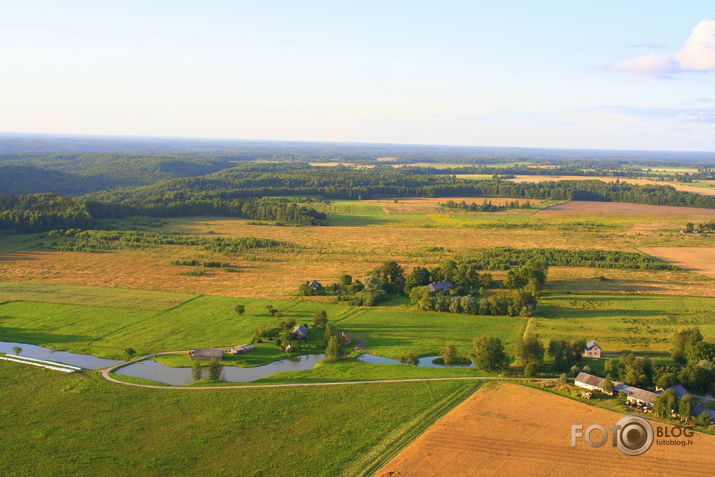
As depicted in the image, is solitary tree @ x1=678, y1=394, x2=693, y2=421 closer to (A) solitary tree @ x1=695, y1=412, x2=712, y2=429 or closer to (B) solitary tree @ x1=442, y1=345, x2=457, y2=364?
(A) solitary tree @ x1=695, y1=412, x2=712, y2=429

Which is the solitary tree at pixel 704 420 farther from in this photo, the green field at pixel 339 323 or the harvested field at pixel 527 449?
the green field at pixel 339 323

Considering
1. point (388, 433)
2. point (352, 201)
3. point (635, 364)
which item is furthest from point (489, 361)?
point (352, 201)

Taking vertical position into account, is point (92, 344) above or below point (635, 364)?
below

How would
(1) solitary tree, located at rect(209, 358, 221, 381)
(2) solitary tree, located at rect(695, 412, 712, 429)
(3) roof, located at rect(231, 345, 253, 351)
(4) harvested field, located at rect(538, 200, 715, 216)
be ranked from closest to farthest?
(2) solitary tree, located at rect(695, 412, 712, 429) → (1) solitary tree, located at rect(209, 358, 221, 381) → (3) roof, located at rect(231, 345, 253, 351) → (4) harvested field, located at rect(538, 200, 715, 216)

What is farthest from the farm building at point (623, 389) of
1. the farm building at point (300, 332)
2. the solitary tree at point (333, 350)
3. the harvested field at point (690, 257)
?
the harvested field at point (690, 257)

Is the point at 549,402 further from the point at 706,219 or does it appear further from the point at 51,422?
the point at 706,219

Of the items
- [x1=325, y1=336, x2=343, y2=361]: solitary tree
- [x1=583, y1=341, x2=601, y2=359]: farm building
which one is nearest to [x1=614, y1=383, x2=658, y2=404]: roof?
[x1=583, y1=341, x2=601, y2=359]: farm building
